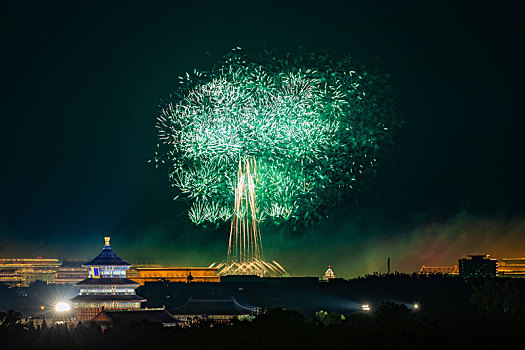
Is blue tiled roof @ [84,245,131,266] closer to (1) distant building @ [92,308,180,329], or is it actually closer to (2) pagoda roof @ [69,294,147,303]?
(2) pagoda roof @ [69,294,147,303]

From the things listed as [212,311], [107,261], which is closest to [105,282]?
[107,261]

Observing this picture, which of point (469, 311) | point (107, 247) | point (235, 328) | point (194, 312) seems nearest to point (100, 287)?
point (107, 247)

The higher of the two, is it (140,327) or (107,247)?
(107,247)

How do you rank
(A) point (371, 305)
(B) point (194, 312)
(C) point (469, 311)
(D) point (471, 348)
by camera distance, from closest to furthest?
(D) point (471, 348) → (C) point (469, 311) → (B) point (194, 312) → (A) point (371, 305)

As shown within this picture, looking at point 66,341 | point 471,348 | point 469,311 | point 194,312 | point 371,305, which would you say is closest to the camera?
point 471,348

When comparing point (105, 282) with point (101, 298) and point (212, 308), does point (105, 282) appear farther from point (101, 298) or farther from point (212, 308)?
point (212, 308)

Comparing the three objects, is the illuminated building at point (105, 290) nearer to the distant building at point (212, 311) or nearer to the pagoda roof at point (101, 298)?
the pagoda roof at point (101, 298)

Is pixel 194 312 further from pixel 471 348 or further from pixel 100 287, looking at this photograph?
pixel 471 348

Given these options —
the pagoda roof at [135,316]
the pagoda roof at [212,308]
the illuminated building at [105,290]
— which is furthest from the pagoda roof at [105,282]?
the pagoda roof at [212,308]
